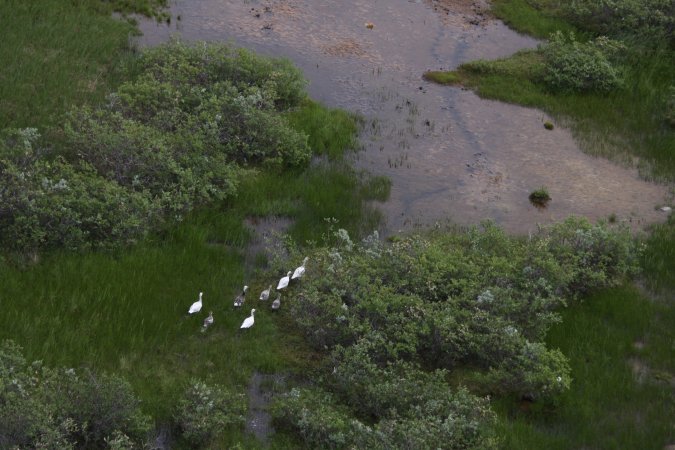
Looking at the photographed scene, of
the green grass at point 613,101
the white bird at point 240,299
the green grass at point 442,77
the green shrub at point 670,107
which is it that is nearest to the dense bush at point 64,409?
the white bird at point 240,299

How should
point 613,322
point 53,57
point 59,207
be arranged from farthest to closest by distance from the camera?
point 53,57
point 613,322
point 59,207

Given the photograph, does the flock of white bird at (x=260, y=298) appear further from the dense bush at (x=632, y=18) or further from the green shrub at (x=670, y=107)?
the dense bush at (x=632, y=18)

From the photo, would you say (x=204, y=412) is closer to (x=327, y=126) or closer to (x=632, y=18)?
(x=327, y=126)

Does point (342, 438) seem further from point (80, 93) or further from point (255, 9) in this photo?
point (255, 9)

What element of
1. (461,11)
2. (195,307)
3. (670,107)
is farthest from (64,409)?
(461,11)

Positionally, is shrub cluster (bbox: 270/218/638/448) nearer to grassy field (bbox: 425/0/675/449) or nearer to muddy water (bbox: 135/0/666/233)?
grassy field (bbox: 425/0/675/449)
